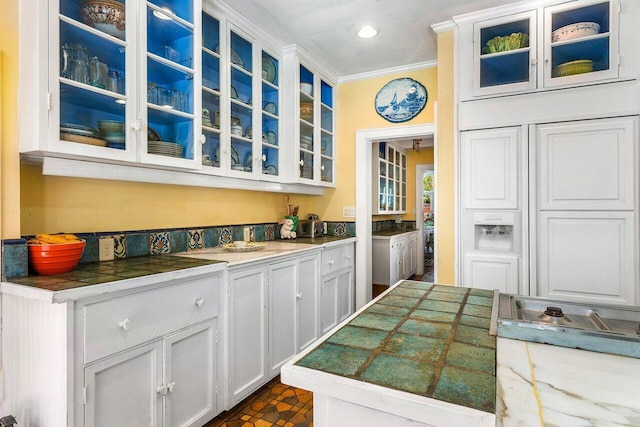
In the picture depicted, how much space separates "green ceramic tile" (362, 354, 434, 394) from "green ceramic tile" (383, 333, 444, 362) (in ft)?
0.13

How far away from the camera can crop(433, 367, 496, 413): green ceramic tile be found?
628 millimetres

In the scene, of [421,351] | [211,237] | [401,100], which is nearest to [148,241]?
[211,237]

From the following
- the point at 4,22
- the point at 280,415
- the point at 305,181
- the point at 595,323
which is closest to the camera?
the point at 595,323

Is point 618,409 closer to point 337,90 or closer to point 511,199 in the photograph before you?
point 511,199

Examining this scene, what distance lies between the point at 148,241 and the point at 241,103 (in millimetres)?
1164

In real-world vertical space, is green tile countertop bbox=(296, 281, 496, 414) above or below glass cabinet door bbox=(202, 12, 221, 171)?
below

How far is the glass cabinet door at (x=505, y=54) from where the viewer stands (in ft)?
7.72

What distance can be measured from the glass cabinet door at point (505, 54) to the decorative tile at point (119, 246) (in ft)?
8.39

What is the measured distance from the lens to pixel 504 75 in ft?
8.14

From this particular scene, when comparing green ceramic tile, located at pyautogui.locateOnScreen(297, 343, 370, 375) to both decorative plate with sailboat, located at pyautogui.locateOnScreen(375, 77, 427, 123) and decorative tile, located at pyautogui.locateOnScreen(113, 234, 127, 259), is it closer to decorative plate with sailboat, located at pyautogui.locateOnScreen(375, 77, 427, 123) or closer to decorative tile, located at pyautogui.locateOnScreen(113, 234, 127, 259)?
decorative tile, located at pyautogui.locateOnScreen(113, 234, 127, 259)

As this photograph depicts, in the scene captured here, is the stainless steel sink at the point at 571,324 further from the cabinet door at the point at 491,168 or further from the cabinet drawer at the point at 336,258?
the cabinet drawer at the point at 336,258

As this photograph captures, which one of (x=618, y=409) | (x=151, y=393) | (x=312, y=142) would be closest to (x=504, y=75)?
(x=312, y=142)

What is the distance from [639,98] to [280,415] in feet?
9.54

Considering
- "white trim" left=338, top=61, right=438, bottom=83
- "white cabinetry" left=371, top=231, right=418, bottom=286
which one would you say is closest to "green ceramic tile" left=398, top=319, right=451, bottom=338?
"white trim" left=338, top=61, right=438, bottom=83
